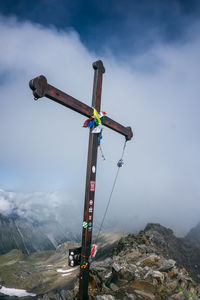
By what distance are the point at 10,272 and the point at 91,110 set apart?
713 ft

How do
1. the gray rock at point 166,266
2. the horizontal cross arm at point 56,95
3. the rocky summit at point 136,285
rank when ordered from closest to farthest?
the horizontal cross arm at point 56,95 < the rocky summit at point 136,285 < the gray rock at point 166,266

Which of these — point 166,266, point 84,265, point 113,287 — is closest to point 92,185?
point 84,265

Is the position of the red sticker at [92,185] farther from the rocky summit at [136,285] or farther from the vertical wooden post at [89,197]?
the rocky summit at [136,285]

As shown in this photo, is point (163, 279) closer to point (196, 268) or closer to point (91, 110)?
point (91, 110)

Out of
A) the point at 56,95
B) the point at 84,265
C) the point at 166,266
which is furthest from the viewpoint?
the point at 166,266

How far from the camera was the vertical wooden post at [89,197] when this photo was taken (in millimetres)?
7184

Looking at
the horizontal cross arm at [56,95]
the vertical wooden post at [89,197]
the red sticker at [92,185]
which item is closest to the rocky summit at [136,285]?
the vertical wooden post at [89,197]

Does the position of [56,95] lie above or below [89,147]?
above

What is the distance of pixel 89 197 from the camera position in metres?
7.55

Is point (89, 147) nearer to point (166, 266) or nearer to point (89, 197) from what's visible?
point (89, 197)

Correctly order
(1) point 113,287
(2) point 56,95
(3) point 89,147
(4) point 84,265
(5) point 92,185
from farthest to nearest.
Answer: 1. (1) point 113,287
2. (3) point 89,147
3. (5) point 92,185
4. (4) point 84,265
5. (2) point 56,95

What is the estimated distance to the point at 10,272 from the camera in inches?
6954

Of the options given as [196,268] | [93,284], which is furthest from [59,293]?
[196,268]

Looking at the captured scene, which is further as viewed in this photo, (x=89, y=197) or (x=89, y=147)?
(x=89, y=147)
